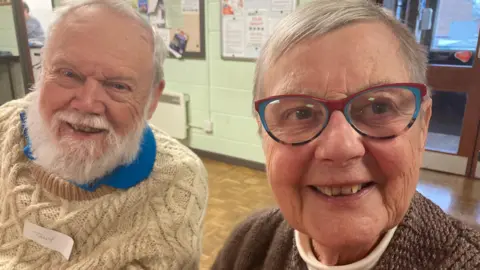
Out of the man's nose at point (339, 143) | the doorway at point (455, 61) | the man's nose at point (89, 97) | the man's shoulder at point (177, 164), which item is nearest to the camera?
the man's nose at point (339, 143)

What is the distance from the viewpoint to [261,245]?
1089mm

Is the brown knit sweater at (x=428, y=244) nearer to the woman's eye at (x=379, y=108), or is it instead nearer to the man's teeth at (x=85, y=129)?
the woman's eye at (x=379, y=108)

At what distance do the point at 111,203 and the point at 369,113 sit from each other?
0.90m

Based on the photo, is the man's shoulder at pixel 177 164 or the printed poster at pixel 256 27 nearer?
the man's shoulder at pixel 177 164

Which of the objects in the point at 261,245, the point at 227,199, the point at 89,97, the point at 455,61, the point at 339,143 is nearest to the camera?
the point at 339,143

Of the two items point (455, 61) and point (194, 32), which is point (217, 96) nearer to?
point (194, 32)

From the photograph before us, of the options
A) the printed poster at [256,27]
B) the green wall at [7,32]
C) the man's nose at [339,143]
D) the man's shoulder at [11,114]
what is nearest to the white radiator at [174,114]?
the printed poster at [256,27]

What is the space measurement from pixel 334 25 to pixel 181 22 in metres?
3.65

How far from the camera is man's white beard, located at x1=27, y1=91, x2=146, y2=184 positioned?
1.29 meters

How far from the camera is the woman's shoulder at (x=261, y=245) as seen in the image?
3.38 ft

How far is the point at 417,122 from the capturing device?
2.49 ft

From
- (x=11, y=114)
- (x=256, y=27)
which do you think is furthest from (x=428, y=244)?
(x=256, y=27)

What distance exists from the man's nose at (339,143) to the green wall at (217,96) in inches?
122

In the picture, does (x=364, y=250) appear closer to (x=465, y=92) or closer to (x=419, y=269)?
(x=419, y=269)
